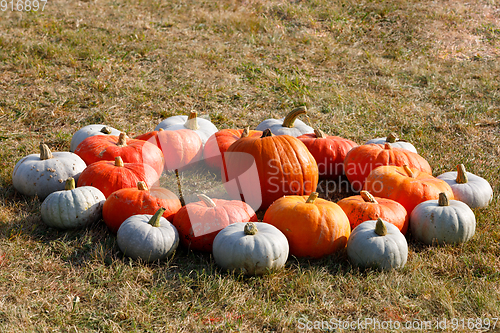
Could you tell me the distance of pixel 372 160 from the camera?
4.66 metres

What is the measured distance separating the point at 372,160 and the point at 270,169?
1.20 meters

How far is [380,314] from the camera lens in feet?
9.48

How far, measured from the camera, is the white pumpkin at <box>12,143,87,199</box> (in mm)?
4242

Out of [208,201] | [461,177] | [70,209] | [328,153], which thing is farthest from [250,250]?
[461,177]

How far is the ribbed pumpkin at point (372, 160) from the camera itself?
15.3 ft

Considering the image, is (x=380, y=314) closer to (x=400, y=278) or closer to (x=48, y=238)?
(x=400, y=278)

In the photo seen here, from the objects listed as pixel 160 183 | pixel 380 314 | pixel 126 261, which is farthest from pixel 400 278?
pixel 160 183

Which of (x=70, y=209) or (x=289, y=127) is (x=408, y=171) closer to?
(x=289, y=127)

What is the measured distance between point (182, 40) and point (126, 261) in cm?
720

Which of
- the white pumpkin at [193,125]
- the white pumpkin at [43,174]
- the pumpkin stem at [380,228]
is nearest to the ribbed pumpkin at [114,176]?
the white pumpkin at [43,174]

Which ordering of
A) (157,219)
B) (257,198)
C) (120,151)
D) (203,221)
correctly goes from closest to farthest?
(157,219) → (203,221) → (257,198) → (120,151)

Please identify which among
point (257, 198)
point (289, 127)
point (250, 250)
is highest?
point (289, 127)

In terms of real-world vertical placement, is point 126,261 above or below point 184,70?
below

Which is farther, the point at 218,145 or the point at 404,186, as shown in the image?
the point at 218,145
